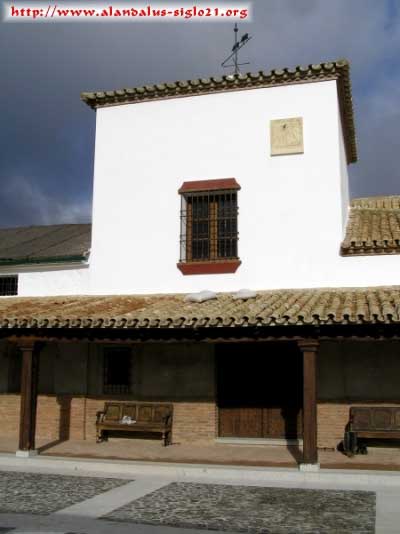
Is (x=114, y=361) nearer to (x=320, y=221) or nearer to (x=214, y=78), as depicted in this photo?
(x=320, y=221)

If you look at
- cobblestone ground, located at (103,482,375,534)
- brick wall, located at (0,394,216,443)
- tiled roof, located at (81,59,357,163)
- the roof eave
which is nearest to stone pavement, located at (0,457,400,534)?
cobblestone ground, located at (103,482,375,534)

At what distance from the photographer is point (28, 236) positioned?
1661 cm

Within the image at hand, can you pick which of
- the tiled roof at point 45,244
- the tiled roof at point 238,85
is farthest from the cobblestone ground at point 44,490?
the tiled roof at point 238,85

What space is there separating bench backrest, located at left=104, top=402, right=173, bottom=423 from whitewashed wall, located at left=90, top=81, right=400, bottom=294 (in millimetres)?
2469

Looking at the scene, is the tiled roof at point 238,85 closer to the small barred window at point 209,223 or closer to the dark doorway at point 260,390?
the small barred window at point 209,223

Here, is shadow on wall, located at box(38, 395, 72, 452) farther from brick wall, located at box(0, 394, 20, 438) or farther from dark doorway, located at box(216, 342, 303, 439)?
dark doorway, located at box(216, 342, 303, 439)

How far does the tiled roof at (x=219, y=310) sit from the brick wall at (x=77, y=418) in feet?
7.16

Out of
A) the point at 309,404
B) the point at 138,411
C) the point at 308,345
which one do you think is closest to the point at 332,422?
the point at 309,404

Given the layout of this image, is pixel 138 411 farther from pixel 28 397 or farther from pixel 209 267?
pixel 209 267

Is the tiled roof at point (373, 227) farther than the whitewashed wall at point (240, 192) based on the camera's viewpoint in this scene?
No

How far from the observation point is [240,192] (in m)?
12.9

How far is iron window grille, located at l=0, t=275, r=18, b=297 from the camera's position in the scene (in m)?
14.4

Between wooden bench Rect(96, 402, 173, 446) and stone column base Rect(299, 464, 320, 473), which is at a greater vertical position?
wooden bench Rect(96, 402, 173, 446)

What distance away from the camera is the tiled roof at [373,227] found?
11.9 m
